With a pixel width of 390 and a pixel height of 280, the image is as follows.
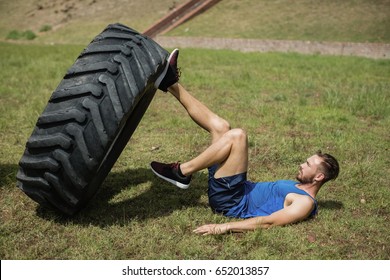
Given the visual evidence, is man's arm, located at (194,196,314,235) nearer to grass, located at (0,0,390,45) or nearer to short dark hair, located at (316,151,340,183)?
short dark hair, located at (316,151,340,183)

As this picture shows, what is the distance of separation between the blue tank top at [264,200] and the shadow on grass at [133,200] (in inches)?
17.5

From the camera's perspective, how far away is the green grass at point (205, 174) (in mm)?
3529

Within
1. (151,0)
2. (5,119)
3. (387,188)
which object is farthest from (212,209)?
(151,0)

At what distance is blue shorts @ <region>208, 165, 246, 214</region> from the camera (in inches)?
159

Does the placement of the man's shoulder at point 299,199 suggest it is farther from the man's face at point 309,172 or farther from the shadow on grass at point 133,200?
the shadow on grass at point 133,200

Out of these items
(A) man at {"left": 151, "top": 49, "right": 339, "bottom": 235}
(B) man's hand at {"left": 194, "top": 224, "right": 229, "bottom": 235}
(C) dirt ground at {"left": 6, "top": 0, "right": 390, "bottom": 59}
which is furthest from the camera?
(C) dirt ground at {"left": 6, "top": 0, "right": 390, "bottom": 59}

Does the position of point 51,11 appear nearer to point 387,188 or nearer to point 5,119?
point 5,119

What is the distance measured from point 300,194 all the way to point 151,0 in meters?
24.8

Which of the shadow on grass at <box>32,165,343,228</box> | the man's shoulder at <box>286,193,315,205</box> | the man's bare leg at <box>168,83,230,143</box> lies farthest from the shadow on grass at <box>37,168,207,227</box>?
the man's shoulder at <box>286,193,315,205</box>

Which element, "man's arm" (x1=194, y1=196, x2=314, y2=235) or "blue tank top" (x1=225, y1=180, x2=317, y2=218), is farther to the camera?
"blue tank top" (x1=225, y1=180, x2=317, y2=218)

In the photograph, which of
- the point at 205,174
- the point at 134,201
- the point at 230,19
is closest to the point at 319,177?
the point at 205,174

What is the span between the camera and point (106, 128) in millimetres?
3363

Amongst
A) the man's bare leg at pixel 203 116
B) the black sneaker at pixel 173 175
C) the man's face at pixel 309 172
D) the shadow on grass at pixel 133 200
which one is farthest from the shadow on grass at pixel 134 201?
the man's bare leg at pixel 203 116

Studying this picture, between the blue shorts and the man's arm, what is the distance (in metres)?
0.33
